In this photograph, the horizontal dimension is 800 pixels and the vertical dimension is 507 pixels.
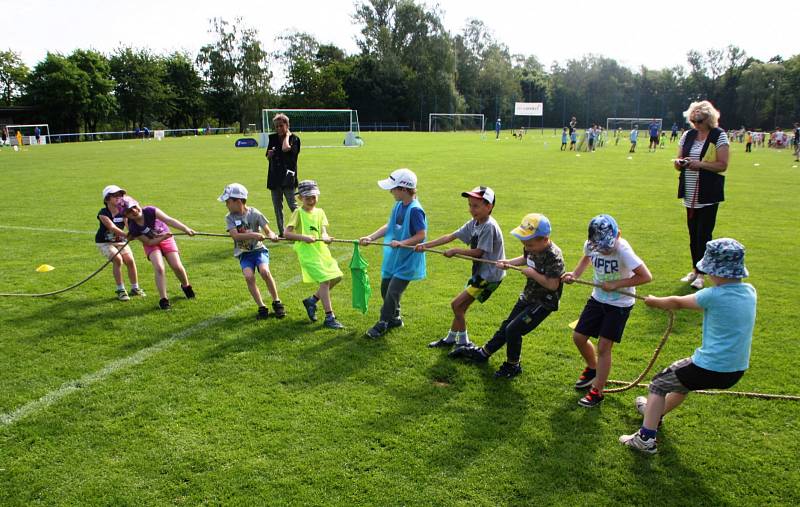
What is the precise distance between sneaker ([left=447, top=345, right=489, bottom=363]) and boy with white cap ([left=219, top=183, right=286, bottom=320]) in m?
2.30

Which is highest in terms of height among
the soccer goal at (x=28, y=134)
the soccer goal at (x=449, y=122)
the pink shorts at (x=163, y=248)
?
the soccer goal at (x=449, y=122)

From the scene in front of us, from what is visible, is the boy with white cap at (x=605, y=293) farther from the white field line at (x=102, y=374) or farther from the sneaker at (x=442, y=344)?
the white field line at (x=102, y=374)

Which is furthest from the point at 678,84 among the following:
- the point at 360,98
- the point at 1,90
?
the point at 1,90

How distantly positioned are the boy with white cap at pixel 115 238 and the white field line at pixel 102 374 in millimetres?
1607

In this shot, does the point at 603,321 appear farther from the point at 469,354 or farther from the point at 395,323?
the point at 395,323

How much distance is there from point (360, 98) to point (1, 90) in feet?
152

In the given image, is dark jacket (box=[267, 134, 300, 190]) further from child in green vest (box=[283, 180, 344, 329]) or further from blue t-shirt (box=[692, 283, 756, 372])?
blue t-shirt (box=[692, 283, 756, 372])

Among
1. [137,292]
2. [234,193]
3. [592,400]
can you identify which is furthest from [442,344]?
[137,292]

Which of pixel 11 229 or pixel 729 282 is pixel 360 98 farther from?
pixel 729 282

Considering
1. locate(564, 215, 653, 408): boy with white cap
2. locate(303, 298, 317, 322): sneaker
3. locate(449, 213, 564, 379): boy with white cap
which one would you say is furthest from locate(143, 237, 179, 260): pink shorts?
locate(564, 215, 653, 408): boy with white cap

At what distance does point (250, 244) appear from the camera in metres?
6.68

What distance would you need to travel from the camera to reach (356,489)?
3639 millimetres

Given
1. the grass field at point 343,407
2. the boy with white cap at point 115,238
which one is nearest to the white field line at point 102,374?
the grass field at point 343,407

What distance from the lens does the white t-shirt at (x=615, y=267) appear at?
4.32 metres
